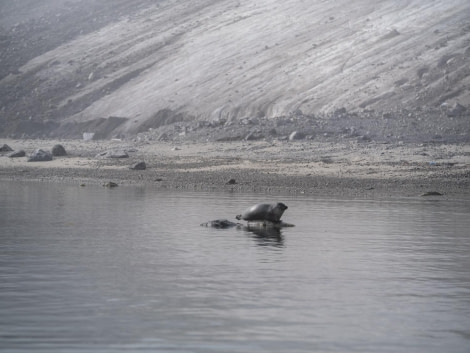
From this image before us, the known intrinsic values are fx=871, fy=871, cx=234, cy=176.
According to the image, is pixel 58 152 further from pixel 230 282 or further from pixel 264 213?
pixel 230 282

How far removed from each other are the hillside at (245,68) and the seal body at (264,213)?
55.7 feet

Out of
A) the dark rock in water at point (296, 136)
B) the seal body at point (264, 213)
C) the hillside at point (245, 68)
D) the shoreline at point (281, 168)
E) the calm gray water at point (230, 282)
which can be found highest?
the hillside at point (245, 68)

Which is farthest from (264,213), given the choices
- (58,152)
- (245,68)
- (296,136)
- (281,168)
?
(245,68)

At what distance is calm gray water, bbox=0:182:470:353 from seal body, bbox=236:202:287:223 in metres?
0.59

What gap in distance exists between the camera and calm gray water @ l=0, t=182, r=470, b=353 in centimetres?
1050

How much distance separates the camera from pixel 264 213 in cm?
2116

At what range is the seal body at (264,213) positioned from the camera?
21016 mm

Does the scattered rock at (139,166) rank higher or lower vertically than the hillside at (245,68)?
lower

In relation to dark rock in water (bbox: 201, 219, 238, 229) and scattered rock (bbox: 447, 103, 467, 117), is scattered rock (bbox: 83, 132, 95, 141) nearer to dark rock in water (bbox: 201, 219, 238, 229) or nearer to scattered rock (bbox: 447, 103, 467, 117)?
scattered rock (bbox: 447, 103, 467, 117)

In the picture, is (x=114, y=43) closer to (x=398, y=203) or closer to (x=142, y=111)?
(x=142, y=111)

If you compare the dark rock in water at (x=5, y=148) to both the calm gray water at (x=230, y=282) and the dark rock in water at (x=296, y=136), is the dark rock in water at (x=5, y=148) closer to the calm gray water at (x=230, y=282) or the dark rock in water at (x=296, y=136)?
the dark rock in water at (x=296, y=136)

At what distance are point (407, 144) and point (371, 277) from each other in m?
21.9

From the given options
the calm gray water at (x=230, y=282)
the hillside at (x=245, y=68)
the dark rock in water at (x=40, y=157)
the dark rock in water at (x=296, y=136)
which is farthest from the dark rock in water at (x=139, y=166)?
the calm gray water at (x=230, y=282)

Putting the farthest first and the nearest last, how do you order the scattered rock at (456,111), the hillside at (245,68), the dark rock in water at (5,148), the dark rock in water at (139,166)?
1. the dark rock in water at (5,148)
2. the hillside at (245,68)
3. the scattered rock at (456,111)
4. the dark rock in water at (139,166)
